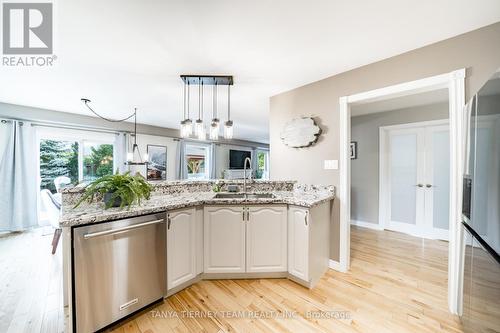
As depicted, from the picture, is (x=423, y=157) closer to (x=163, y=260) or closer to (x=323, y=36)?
(x=323, y=36)

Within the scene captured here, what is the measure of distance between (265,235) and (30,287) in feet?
8.08

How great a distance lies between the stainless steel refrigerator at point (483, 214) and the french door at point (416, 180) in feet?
8.68

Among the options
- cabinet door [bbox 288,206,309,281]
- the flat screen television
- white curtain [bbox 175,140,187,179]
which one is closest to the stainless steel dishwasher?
cabinet door [bbox 288,206,309,281]

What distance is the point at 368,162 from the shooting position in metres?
4.00

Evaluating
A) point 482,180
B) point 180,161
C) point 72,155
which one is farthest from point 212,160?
point 482,180

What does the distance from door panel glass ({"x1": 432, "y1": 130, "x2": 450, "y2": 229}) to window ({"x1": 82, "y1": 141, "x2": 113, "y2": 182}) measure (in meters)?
6.87

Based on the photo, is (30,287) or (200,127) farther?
(200,127)

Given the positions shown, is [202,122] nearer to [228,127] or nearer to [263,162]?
[228,127]

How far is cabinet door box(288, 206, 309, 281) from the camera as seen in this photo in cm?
191

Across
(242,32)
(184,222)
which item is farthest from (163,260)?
(242,32)

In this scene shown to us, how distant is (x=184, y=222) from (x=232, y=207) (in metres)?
0.49

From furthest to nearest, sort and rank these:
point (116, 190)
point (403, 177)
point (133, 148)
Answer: point (133, 148), point (403, 177), point (116, 190)

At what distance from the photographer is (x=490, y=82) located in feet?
3.43

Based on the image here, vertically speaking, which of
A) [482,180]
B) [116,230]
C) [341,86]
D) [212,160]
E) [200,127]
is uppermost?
[341,86]
